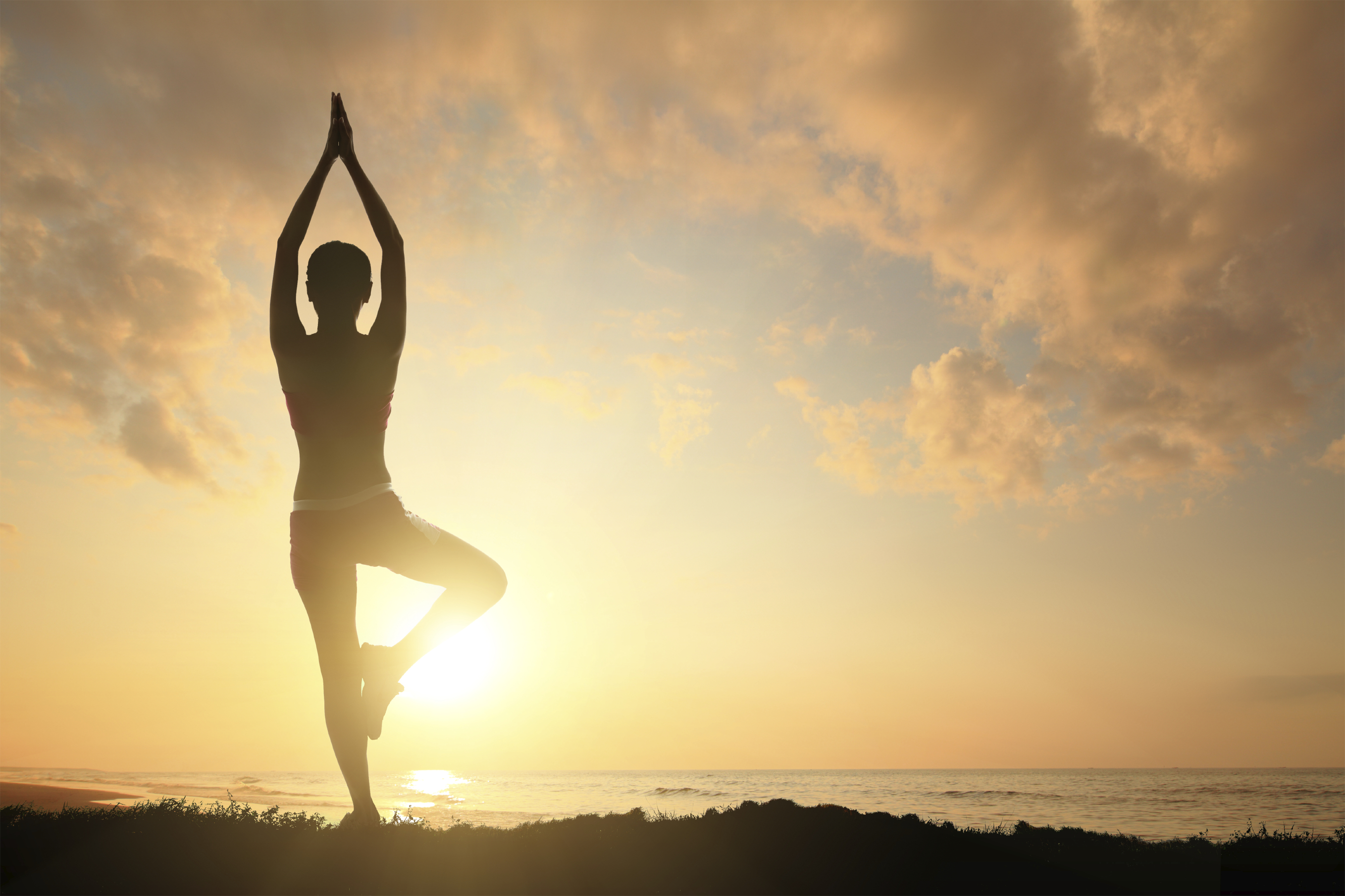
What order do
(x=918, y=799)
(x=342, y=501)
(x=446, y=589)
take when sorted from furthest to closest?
(x=918, y=799) < (x=446, y=589) < (x=342, y=501)

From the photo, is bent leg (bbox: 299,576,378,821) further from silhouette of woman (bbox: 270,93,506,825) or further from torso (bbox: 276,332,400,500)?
torso (bbox: 276,332,400,500)

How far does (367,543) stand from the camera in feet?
12.6

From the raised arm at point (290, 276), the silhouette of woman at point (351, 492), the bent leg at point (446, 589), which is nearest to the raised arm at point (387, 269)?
the silhouette of woman at point (351, 492)

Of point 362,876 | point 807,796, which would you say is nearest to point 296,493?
point 362,876

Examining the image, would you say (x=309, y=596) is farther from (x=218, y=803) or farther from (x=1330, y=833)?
(x=1330, y=833)

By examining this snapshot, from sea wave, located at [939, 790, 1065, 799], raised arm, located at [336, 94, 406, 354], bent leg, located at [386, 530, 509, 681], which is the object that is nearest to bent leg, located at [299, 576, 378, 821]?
bent leg, located at [386, 530, 509, 681]

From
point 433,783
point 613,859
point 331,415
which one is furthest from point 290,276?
point 433,783

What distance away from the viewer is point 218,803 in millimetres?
5074

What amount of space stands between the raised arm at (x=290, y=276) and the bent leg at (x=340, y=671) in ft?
4.70

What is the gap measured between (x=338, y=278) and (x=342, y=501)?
1.34m

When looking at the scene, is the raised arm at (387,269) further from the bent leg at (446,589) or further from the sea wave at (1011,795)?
the sea wave at (1011,795)

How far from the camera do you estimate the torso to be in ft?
12.6

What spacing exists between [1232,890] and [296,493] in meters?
5.71

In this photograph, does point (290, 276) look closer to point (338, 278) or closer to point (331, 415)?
point (338, 278)
